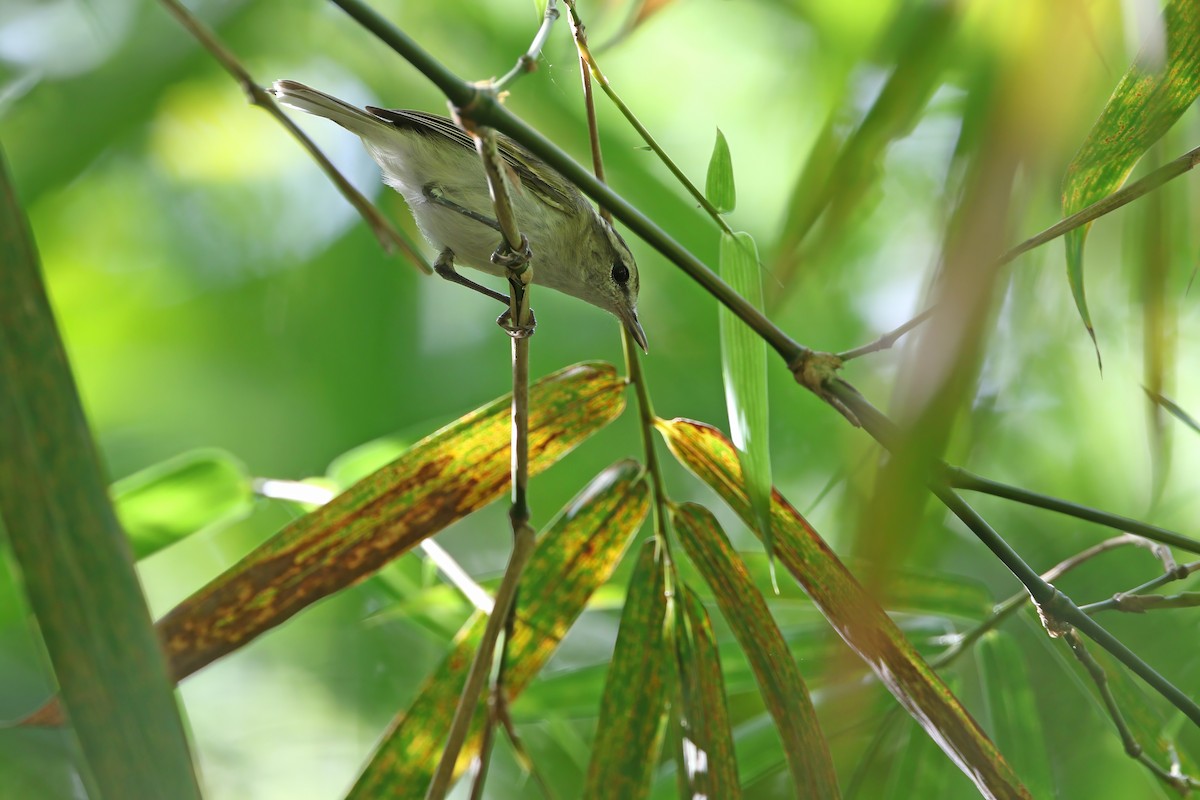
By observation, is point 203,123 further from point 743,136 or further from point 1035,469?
point 1035,469

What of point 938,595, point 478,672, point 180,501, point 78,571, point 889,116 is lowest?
point 78,571

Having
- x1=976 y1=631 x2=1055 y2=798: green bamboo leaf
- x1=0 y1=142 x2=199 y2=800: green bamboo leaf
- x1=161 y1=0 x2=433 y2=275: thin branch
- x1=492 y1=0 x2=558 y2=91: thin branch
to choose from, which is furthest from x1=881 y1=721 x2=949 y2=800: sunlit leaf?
x1=0 y1=142 x2=199 y2=800: green bamboo leaf

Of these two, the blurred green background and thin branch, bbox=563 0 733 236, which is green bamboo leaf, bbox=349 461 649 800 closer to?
thin branch, bbox=563 0 733 236

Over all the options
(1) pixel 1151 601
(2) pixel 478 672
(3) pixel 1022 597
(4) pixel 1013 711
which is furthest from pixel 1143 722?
(2) pixel 478 672

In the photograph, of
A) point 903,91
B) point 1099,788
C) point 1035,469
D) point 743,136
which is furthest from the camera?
point 743,136

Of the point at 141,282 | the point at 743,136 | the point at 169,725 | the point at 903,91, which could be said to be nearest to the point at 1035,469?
the point at 743,136

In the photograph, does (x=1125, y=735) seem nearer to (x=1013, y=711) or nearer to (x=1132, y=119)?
(x=1013, y=711)

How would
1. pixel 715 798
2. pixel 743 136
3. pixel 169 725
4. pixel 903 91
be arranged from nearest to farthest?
pixel 169 725, pixel 903 91, pixel 715 798, pixel 743 136

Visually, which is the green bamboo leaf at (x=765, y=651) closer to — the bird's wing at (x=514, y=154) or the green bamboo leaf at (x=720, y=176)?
the green bamboo leaf at (x=720, y=176)
